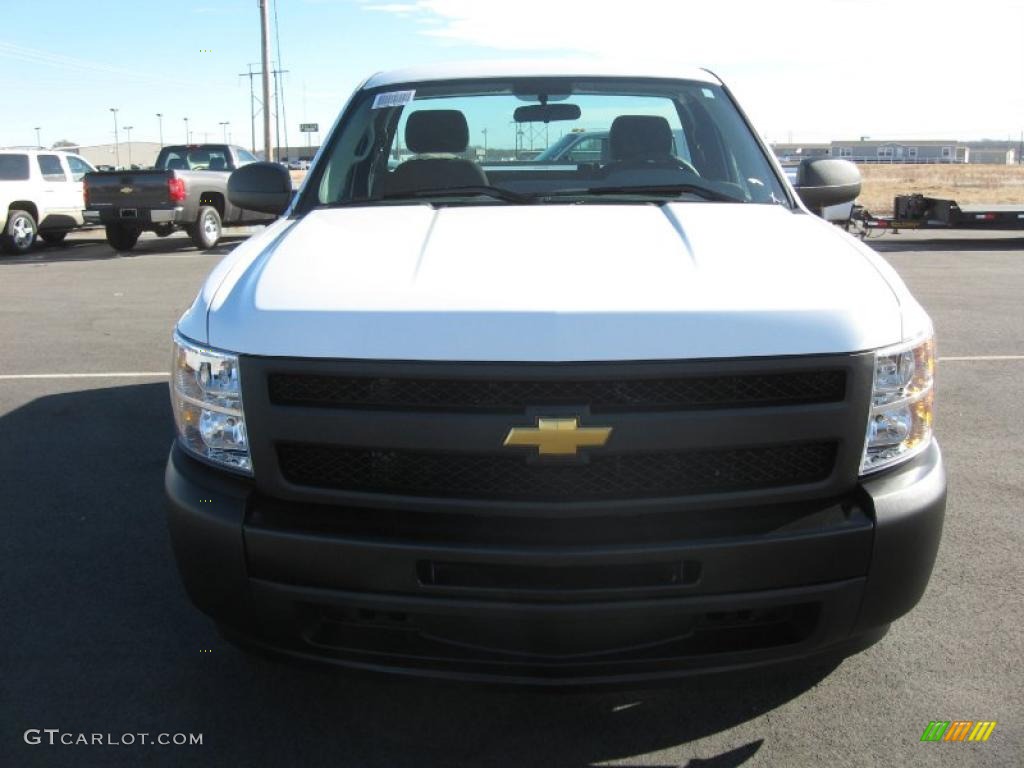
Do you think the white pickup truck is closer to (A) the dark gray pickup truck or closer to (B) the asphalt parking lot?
(B) the asphalt parking lot

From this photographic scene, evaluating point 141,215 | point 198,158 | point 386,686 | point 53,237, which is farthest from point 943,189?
point 386,686

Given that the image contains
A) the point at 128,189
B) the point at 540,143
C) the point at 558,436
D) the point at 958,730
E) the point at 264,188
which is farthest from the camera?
the point at 128,189

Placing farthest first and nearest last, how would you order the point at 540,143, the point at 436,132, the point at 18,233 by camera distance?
1. the point at 18,233
2. the point at 540,143
3. the point at 436,132

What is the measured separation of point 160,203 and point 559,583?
16.3 metres

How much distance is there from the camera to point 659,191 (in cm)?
354

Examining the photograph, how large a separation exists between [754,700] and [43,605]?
2552 mm

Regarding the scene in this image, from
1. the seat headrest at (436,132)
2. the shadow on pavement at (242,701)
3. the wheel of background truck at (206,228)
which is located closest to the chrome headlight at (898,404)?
the shadow on pavement at (242,701)

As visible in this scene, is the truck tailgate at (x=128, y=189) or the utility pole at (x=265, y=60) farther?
the utility pole at (x=265, y=60)

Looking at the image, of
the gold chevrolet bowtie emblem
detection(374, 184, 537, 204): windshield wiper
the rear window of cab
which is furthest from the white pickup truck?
the rear window of cab

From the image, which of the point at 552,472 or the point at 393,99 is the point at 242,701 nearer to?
the point at 552,472

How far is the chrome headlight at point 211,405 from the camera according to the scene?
8.06 feet

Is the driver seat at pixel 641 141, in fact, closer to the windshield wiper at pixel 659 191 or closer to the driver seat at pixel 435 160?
the windshield wiper at pixel 659 191

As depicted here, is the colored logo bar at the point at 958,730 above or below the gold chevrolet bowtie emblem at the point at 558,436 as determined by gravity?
below

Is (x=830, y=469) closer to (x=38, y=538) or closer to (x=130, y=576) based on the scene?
(x=130, y=576)
